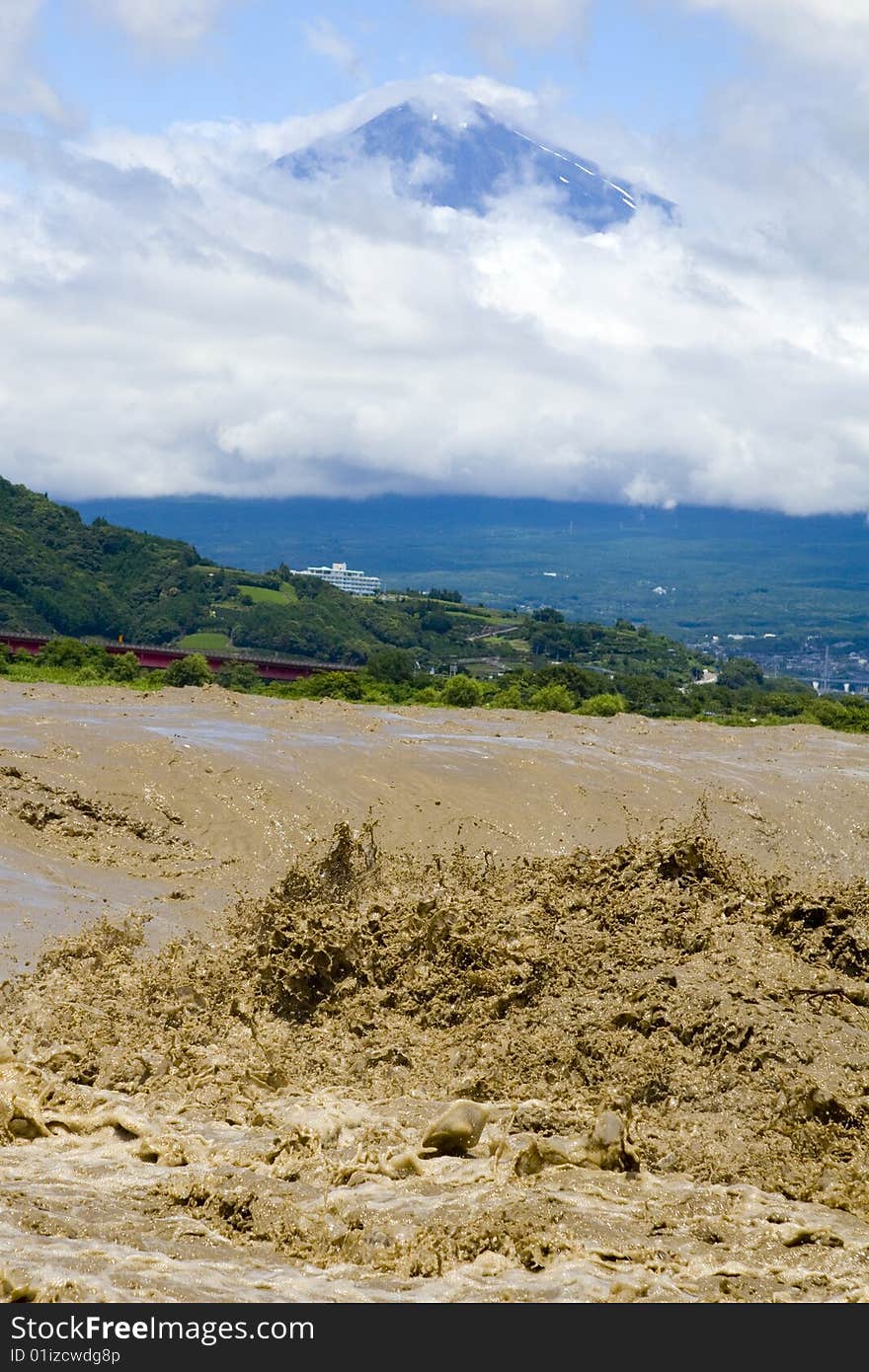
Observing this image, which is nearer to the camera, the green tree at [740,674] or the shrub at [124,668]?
the shrub at [124,668]

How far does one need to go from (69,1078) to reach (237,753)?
33.9 ft

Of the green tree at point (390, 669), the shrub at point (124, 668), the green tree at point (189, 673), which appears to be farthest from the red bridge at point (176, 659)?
the shrub at point (124, 668)

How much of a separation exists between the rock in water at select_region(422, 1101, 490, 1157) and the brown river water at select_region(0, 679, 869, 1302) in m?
0.03

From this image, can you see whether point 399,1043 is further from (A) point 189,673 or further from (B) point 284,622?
(B) point 284,622

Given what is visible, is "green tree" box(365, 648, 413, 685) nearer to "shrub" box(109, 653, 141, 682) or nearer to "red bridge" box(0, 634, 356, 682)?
"red bridge" box(0, 634, 356, 682)

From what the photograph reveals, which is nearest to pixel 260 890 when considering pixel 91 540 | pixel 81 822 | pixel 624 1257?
pixel 81 822

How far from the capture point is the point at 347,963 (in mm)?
11070

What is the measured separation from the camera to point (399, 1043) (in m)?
9.98

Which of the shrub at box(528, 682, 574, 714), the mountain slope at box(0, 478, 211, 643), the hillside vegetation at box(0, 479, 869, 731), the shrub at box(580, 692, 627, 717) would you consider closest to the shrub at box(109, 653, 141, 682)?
the hillside vegetation at box(0, 479, 869, 731)

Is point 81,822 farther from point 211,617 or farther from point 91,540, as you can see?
point 91,540

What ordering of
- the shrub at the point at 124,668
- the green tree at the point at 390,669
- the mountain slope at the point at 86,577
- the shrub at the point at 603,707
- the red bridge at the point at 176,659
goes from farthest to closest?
the mountain slope at the point at 86,577 → the red bridge at the point at 176,659 → the green tree at the point at 390,669 → the shrub at the point at 124,668 → the shrub at the point at 603,707

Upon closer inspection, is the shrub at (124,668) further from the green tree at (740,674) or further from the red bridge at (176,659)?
the green tree at (740,674)

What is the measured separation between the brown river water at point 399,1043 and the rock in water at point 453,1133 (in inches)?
1.1

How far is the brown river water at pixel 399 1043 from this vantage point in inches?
258
